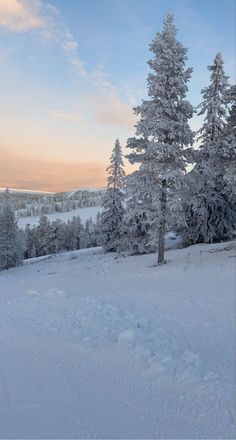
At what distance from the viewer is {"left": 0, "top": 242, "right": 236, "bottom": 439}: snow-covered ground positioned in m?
5.69

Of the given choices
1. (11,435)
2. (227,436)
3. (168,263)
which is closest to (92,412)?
(11,435)

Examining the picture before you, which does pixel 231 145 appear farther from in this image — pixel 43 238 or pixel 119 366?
pixel 43 238

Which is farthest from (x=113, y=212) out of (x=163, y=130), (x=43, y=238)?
(x=43, y=238)

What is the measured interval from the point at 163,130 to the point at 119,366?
17.3 m

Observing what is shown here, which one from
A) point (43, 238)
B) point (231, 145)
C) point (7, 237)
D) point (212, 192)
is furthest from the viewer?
point (43, 238)

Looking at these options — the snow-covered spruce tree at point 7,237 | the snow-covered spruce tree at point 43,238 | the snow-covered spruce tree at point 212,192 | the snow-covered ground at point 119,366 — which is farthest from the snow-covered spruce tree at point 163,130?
the snow-covered spruce tree at point 43,238

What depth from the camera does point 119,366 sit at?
779 cm

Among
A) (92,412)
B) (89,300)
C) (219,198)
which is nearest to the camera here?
(92,412)

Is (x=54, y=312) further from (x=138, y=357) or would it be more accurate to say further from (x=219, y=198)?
(x=219, y=198)

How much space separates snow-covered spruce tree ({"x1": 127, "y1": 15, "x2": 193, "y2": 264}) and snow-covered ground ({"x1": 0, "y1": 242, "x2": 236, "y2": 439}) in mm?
9363

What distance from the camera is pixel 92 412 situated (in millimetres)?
6000

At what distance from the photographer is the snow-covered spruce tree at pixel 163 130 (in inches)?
886

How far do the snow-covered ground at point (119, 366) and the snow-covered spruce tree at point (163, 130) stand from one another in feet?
30.7

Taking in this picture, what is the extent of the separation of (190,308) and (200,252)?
1311cm
